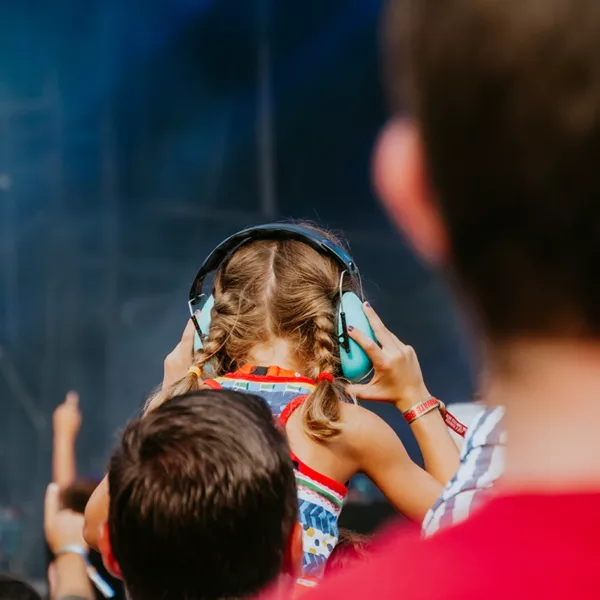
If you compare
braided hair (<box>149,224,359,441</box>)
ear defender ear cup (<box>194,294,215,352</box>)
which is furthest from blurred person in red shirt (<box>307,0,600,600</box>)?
ear defender ear cup (<box>194,294,215,352</box>)

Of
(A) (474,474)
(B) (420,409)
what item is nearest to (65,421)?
(B) (420,409)

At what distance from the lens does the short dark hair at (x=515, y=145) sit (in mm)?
356

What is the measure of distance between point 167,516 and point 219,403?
0.13 meters

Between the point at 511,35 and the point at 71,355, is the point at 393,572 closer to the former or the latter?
the point at 511,35

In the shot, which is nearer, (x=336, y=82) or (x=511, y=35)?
(x=511, y=35)

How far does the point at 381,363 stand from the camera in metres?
1.58

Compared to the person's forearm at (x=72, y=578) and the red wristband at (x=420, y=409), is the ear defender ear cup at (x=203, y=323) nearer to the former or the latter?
the red wristband at (x=420, y=409)

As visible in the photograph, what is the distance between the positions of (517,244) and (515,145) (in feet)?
0.13

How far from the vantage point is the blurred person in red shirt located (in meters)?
0.36

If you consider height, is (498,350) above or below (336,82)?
below

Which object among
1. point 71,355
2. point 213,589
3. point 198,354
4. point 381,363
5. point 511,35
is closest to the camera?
point 511,35

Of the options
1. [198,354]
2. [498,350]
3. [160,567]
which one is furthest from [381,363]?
[498,350]

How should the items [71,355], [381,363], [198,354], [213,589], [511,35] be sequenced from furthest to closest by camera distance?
[71,355] < [198,354] < [381,363] < [213,589] < [511,35]

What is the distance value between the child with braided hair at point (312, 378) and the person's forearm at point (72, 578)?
729 mm
